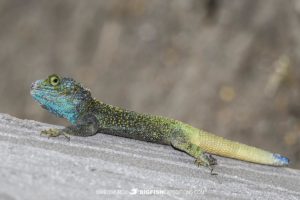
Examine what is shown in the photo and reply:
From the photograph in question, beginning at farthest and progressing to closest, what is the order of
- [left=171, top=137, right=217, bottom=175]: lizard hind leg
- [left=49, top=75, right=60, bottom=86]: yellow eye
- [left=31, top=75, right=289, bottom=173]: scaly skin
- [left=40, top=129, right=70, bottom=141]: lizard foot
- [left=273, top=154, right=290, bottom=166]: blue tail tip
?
[left=49, top=75, right=60, bottom=86]: yellow eye < [left=31, top=75, right=289, bottom=173]: scaly skin < [left=273, top=154, right=290, bottom=166]: blue tail tip < [left=171, top=137, right=217, bottom=175]: lizard hind leg < [left=40, top=129, right=70, bottom=141]: lizard foot

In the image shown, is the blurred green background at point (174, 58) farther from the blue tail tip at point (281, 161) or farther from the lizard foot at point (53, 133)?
the lizard foot at point (53, 133)

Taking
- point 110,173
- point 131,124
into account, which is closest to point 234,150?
point 131,124

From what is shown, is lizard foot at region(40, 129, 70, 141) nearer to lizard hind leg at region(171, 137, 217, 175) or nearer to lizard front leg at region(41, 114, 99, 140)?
lizard front leg at region(41, 114, 99, 140)

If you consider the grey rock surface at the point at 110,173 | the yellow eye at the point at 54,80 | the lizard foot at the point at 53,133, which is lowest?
the grey rock surface at the point at 110,173

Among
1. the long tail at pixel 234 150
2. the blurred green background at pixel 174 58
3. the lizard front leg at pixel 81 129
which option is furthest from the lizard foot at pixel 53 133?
the blurred green background at pixel 174 58

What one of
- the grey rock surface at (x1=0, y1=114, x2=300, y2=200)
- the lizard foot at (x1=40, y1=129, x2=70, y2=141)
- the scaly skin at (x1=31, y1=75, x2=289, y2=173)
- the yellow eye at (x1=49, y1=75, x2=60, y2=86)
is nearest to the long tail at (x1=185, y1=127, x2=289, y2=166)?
the scaly skin at (x1=31, y1=75, x2=289, y2=173)

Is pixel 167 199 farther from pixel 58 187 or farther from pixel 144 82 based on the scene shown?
pixel 144 82

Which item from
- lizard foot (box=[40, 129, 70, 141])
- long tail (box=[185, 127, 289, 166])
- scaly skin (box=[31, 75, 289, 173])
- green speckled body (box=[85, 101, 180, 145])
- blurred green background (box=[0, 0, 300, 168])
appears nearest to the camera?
lizard foot (box=[40, 129, 70, 141])
